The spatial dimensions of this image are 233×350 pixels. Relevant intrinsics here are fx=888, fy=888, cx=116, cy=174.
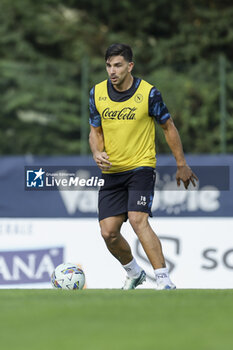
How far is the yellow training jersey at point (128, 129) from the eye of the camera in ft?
25.8

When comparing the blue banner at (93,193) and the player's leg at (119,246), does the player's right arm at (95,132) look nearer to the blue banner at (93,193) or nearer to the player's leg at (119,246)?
the player's leg at (119,246)

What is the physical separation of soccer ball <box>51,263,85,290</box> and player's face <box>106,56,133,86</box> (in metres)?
1.89

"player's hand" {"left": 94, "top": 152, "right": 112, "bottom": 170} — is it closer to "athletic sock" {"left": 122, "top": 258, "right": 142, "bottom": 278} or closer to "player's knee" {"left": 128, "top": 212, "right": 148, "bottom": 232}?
"player's knee" {"left": 128, "top": 212, "right": 148, "bottom": 232}

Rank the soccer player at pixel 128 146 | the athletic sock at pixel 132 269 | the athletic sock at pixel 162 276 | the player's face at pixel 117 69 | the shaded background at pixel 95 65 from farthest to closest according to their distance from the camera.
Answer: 1. the shaded background at pixel 95 65
2. the athletic sock at pixel 132 269
3. the player's face at pixel 117 69
4. the soccer player at pixel 128 146
5. the athletic sock at pixel 162 276

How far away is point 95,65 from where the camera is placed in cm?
2116

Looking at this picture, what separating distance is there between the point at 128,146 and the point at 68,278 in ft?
4.86

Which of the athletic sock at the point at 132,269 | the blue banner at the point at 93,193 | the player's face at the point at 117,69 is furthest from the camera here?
the blue banner at the point at 93,193

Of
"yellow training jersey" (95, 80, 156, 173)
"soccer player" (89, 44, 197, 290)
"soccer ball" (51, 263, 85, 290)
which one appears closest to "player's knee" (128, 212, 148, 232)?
"soccer player" (89, 44, 197, 290)

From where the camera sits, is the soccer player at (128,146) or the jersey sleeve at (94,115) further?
the jersey sleeve at (94,115)

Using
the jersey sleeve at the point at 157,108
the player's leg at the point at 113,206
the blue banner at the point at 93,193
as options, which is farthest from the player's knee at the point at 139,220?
the blue banner at the point at 93,193

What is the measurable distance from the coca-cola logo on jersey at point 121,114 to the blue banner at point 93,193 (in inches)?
146
